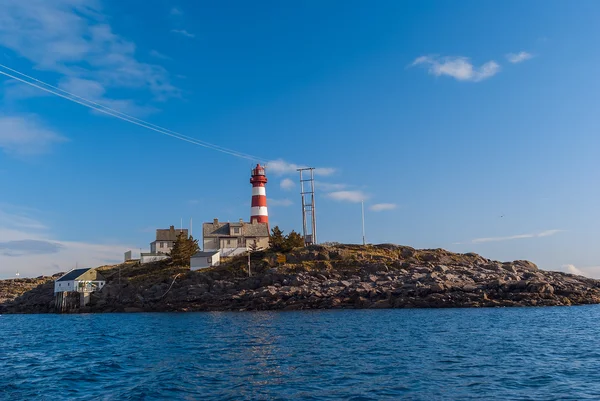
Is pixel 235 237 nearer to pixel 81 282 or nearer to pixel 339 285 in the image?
pixel 81 282

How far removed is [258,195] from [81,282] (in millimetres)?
39260

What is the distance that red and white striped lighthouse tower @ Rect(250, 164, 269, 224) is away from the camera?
353 ft

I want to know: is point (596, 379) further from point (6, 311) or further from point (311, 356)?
point (6, 311)

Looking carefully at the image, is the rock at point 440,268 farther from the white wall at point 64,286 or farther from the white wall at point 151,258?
the white wall at point 64,286

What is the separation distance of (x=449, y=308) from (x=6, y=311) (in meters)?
82.0

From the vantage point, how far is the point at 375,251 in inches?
3856

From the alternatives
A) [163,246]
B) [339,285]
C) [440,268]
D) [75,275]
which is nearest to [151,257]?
[163,246]

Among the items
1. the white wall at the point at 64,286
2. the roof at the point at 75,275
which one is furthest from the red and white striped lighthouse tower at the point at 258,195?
the white wall at the point at 64,286

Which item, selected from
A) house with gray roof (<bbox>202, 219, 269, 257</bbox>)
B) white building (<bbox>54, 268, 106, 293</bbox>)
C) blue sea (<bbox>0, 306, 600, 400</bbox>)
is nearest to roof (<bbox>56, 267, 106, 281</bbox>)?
white building (<bbox>54, 268, 106, 293</bbox>)

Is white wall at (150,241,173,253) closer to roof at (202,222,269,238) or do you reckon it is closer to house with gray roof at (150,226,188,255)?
house with gray roof at (150,226,188,255)

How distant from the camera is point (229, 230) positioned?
346 feet

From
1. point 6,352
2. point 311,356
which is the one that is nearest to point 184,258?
point 6,352

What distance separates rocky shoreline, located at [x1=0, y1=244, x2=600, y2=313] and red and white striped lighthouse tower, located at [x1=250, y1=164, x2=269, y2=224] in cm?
1440

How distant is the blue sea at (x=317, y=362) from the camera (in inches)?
862
